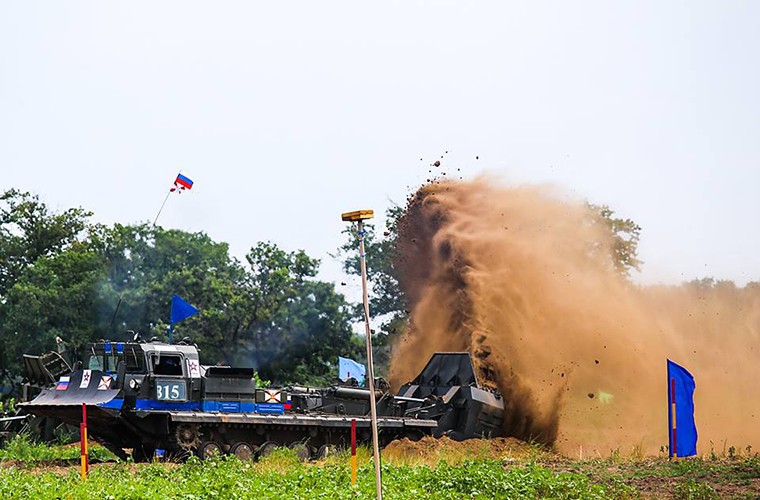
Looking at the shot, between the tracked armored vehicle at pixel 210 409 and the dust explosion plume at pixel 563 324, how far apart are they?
238 centimetres

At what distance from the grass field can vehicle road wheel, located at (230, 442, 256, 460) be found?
343cm

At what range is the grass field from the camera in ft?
53.2

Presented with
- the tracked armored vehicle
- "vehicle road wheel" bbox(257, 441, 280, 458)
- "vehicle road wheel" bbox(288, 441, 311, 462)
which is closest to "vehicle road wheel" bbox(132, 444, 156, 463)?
the tracked armored vehicle

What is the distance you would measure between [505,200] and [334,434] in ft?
30.5

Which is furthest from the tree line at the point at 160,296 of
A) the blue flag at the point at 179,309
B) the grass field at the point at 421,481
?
the grass field at the point at 421,481

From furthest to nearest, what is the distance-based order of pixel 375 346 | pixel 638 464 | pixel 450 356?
pixel 375 346 < pixel 450 356 < pixel 638 464

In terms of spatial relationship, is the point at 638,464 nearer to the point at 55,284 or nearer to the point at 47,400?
the point at 47,400

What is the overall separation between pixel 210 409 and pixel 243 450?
1.20 meters

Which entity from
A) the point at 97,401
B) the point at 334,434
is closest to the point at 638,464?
the point at 334,434

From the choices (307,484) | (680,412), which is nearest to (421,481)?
(307,484)

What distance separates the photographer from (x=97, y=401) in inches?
955

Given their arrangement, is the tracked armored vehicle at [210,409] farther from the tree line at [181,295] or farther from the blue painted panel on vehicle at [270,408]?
the tree line at [181,295]

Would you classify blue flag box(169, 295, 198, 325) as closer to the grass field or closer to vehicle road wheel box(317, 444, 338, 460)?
vehicle road wheel box(317, 444, 338, 460)

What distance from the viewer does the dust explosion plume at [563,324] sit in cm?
2933
